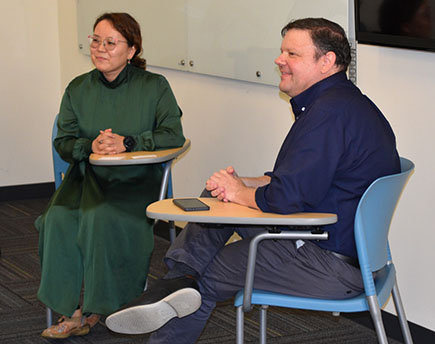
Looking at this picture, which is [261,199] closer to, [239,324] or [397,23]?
[239,324]

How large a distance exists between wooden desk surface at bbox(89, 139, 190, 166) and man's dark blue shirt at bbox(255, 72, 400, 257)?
82cm

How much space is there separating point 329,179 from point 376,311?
1.27ft

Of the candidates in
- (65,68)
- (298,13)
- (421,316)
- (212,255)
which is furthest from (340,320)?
(65,68)

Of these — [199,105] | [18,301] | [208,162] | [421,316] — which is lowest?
[18,301]

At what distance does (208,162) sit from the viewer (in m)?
4.09

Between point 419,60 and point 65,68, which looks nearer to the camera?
point 419,60

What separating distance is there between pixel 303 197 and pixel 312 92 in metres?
0.40

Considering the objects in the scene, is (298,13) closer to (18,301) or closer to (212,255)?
(212,255)

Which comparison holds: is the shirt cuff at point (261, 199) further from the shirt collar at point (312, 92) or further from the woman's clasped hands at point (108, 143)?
the woman's clasped hands at point (108, 143)

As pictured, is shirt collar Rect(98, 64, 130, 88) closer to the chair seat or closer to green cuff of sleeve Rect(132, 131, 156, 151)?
green cuff of sleeve Rect(132, 131, 156, 151)

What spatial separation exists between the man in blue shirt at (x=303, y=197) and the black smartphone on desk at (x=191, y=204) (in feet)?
0.40

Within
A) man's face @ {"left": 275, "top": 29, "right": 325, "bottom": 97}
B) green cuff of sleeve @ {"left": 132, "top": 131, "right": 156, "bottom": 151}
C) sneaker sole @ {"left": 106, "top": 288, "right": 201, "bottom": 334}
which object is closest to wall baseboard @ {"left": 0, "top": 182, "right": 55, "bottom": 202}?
green cuff of sleeve @ {"left": 132, "top": 131, "right": 156, "bottom": 151}

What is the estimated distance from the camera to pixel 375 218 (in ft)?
6.86

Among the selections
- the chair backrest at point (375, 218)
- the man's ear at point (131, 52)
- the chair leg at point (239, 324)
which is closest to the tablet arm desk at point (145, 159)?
the man's ear at point (131, 52)
